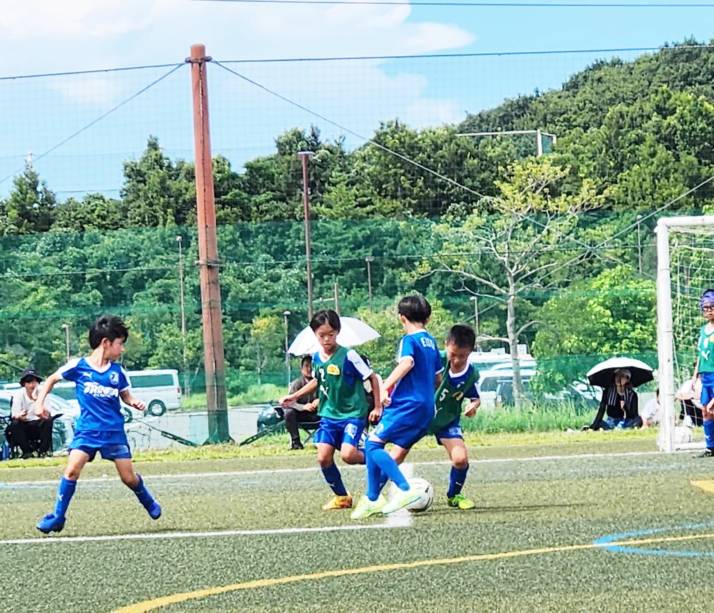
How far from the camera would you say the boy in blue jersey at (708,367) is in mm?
13711

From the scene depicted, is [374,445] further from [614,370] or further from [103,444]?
[614,370]

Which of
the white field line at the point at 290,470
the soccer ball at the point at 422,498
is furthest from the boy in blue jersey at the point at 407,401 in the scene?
the white field line at the point at 290,470

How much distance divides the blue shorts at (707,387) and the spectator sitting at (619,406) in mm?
5919

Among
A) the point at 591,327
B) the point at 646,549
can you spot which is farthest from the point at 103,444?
the point at 591,327

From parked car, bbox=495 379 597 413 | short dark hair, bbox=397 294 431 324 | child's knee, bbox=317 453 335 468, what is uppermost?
short dark hair, bbox=397 294 431 324

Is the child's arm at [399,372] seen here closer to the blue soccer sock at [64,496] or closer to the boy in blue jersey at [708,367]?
the blue soccer sock at [64,496]

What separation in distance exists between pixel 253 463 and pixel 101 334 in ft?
25.3

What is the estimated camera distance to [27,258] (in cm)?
2208

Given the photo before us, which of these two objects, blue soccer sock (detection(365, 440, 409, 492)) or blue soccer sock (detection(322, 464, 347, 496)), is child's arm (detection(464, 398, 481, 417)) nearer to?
blue soccer sock (detection(365, 440, 409, 492))

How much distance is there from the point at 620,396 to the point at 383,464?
440 inches

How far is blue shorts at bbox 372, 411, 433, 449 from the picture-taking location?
9.42m

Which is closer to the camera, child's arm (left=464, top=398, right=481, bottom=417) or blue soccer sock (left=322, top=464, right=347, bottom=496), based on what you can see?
child's arm (left=464, top=398, right=481, bottom=417)

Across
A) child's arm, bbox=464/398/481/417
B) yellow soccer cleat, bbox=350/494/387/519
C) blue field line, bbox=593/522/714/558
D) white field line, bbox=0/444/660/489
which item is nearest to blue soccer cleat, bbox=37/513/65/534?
yellow soccer cleat, bbox=350/494/387/519

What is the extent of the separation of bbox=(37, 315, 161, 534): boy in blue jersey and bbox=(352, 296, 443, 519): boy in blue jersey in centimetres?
160
